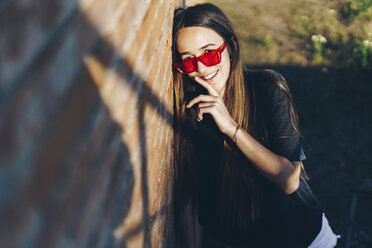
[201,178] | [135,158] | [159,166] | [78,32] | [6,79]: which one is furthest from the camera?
[201,178]

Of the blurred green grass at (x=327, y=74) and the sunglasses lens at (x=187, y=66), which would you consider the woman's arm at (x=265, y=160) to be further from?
the blurred green grass at (x=327, y=74)

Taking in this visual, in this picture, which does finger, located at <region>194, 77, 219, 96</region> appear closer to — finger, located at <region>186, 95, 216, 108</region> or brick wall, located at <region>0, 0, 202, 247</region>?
finger, located at <region>186, 95, 216, 108</region>

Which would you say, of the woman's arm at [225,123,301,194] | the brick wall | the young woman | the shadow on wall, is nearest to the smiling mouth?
the young woman

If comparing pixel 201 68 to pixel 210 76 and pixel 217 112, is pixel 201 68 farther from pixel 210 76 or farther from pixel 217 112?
pixel 217 112

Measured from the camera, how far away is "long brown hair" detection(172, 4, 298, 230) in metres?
1.99

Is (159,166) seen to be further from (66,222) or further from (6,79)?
(6,79)

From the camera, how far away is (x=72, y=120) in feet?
1.86

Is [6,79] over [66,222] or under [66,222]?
over

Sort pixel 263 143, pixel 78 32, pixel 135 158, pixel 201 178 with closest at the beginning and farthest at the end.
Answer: pixel 78 32, pixel 135 158, pixel 263 143, pixel 201 178

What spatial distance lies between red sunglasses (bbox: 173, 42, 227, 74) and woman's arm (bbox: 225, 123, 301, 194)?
0.42 m

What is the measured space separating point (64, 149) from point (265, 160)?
149cm

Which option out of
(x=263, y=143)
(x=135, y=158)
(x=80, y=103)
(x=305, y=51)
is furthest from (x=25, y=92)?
(x=305, y=51)

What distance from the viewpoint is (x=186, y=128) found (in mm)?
2064

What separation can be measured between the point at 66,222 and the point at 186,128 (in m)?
1.52
